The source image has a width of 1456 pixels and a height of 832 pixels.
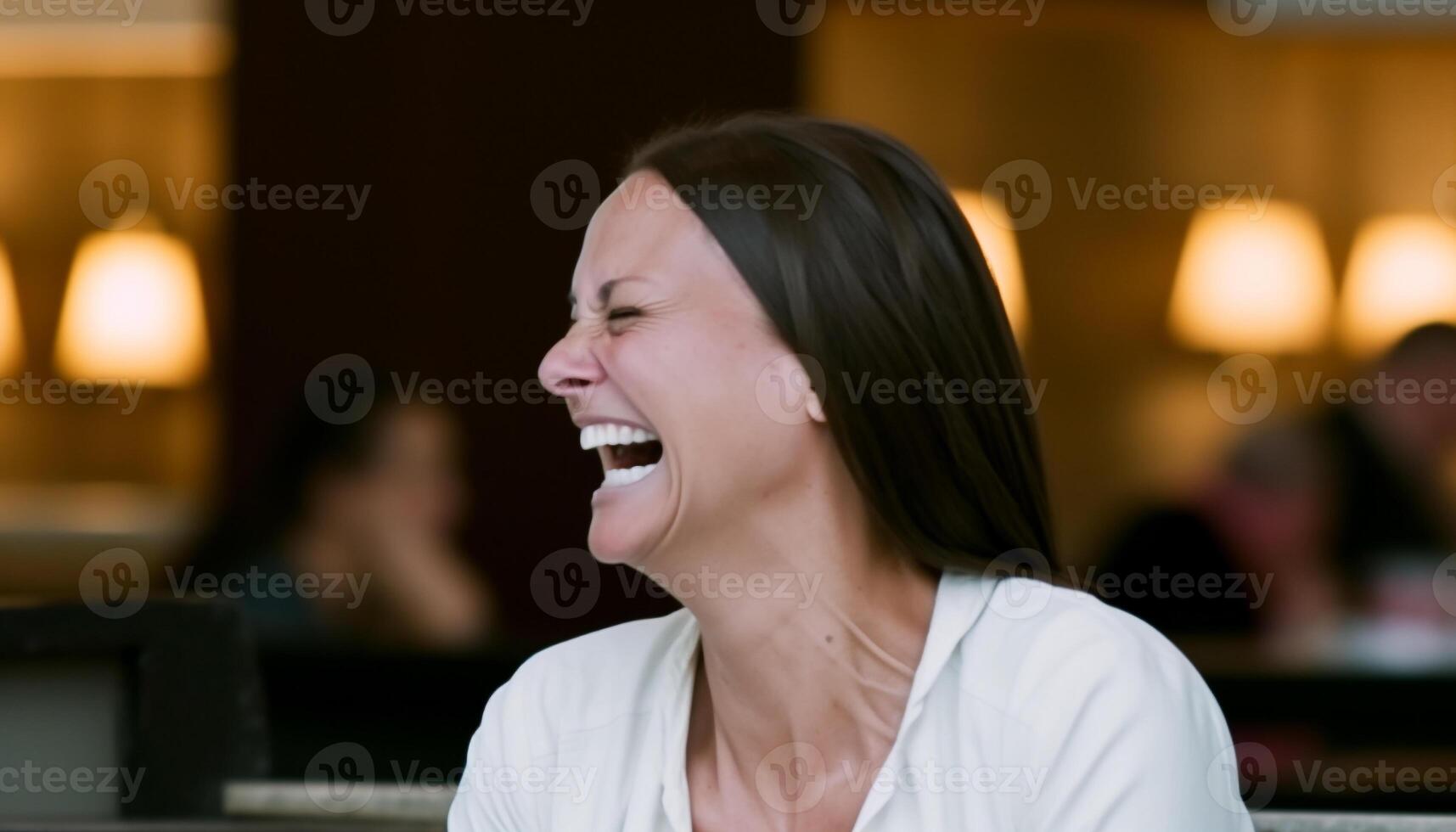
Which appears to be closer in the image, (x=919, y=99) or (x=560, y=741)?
(x=560, y=741)

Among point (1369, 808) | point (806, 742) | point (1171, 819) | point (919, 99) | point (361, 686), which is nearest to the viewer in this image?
point (1171, 819)

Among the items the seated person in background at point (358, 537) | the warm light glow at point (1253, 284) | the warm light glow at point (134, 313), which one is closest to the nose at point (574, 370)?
the seated person in background at point (358, 537)

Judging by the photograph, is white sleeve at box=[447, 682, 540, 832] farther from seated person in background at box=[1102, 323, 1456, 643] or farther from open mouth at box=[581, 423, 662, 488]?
seated person in background at box=[1102, 323, 1456, 643]

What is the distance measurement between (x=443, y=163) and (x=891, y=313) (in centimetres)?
372

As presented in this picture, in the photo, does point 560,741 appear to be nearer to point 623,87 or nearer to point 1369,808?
point 1369,808

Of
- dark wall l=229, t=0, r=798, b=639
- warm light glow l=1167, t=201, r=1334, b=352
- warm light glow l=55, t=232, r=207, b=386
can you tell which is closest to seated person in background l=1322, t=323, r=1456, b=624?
warm light glow l=1167, t=201, r=1334, b=352

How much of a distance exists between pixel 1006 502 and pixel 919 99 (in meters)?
4.53

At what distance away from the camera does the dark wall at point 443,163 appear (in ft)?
16.8

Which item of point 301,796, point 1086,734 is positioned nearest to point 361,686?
point 301,796

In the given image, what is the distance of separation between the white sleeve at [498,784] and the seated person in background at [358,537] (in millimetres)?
2132

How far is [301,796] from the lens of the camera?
1834 millimetres

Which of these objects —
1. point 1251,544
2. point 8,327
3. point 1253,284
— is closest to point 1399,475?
point 1251,544

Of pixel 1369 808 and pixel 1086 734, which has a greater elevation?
pixel 1086 734

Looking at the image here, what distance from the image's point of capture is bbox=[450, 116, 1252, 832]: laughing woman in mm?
1603
